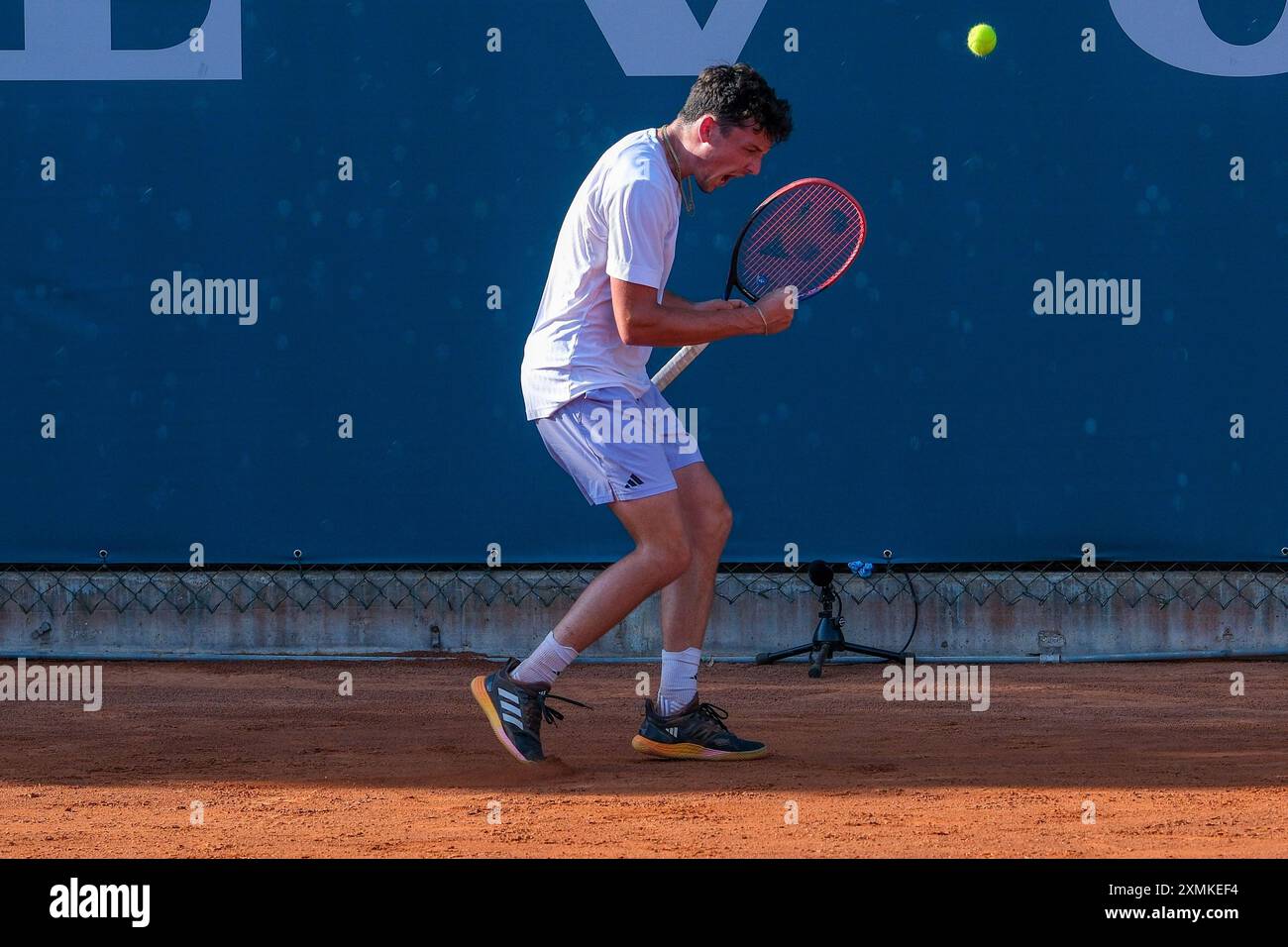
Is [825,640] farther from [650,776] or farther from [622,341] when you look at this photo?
[622,341]

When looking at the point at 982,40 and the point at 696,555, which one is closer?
the point at 696,555

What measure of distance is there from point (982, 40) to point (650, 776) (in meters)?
3.37

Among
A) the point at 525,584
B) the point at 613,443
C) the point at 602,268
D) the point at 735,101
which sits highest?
the point at 735,101

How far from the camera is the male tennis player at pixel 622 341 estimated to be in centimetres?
346

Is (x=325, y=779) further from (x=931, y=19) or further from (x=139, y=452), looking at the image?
(x=931, y=19)

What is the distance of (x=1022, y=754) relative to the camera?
378cm

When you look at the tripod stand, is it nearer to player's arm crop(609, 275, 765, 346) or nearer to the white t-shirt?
the white t-shirt

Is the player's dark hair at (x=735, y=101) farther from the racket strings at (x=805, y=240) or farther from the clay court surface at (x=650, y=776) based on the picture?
the clay court surface at (x=650, y=776)

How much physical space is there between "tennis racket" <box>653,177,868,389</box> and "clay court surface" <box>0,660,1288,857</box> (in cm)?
119

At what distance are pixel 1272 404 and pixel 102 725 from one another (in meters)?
4.27

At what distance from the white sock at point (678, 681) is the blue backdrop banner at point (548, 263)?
81.5 inches

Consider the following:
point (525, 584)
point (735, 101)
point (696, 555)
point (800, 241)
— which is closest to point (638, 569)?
point (696, 555)

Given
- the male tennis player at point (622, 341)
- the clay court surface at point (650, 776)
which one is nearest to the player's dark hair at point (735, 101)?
the male tennis player at point (622, 341)

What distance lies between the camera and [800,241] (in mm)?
4262
